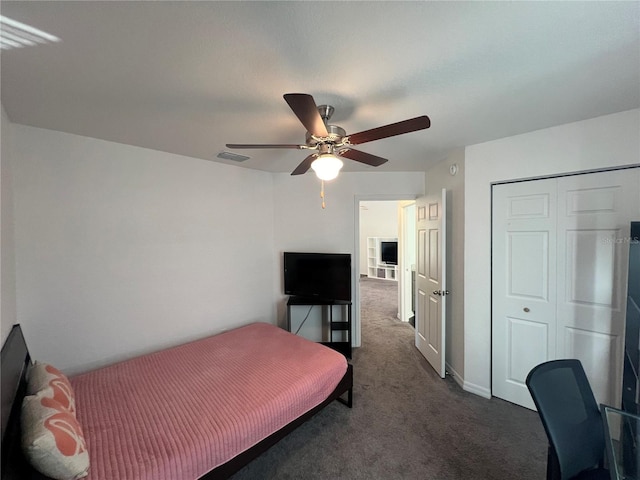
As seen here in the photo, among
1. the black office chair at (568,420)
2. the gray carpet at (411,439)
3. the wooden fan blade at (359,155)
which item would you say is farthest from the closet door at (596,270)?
the wooden fan blade at (359,155)

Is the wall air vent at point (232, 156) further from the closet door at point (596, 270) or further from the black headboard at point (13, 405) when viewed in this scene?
the closet door at point (596, 270)

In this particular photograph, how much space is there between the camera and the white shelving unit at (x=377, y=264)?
872 centimetres

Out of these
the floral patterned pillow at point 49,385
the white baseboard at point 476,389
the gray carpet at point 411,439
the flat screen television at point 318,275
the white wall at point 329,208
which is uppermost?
the white wall at point 329,208

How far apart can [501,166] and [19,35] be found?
323cm

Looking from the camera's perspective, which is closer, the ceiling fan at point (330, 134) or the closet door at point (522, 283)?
the ceiling fan at point (330, 134)

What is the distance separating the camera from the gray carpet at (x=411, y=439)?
173cm

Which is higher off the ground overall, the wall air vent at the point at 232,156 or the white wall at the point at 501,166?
the wall air vent at the point at 232,156

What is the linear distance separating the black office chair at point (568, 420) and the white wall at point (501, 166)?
4.10 feet

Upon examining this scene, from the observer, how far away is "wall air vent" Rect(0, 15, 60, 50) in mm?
1035

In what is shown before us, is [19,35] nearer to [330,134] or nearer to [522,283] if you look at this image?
[330,134]

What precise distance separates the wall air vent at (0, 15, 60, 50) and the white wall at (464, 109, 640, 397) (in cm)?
300

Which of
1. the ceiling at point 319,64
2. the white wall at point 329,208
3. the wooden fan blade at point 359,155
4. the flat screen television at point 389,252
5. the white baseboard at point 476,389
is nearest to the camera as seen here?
the ceiling at point 319,64

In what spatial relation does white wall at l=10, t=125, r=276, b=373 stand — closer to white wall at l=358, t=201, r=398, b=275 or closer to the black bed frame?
the black bed frame

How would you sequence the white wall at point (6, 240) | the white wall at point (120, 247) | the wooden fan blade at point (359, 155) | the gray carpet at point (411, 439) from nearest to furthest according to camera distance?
the white wall at point (6, 240) → the gray carpet at point (411, 439) → the wooden fan blade at point (359, 155) → the white wall at point (120, 247)
